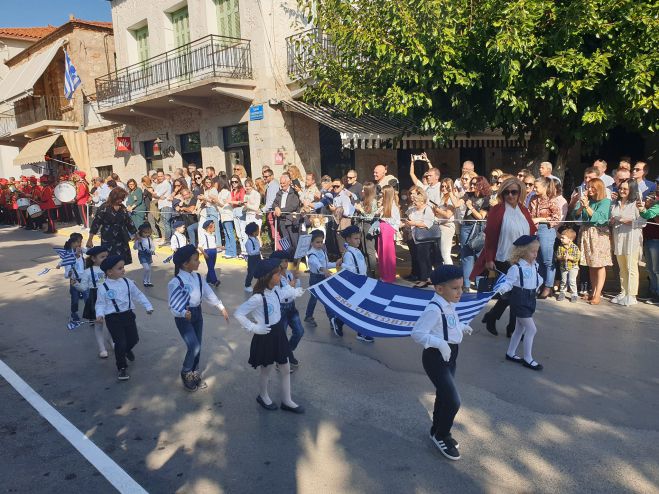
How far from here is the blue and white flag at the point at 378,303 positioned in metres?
5.02

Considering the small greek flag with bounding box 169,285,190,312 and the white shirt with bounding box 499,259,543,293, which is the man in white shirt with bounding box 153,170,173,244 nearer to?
the small greek flag with bounding box 169,285,190,312

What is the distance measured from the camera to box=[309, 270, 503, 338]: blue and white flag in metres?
5.02

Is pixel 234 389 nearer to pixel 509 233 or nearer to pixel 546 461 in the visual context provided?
pixel 546 461

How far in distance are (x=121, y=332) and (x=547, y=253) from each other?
19.9 ft

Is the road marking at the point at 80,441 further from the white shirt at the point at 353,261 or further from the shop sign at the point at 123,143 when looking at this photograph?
the shop sign at the point at 123,143

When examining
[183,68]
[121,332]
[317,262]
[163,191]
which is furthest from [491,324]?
[183,68]

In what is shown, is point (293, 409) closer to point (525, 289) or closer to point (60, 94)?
point (525, 289)

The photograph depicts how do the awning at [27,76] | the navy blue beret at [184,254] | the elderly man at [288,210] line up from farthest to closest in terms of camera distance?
the awning at [27,76] → the elderly man at [288,210] → the navy blue beret at [184,254]

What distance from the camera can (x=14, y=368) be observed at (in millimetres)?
6219

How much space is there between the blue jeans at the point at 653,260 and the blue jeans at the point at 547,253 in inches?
50.5

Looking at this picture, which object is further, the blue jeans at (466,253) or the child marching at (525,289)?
the blue jeans at (466,253)

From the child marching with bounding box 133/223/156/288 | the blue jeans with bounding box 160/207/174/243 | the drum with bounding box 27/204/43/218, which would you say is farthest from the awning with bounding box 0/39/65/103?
the child marching with bounding box 133/223/156/288

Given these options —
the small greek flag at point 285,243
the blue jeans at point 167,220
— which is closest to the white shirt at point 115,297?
the small greek flag at point 285,243

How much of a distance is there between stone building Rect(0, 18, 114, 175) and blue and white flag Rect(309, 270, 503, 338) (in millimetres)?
19477
